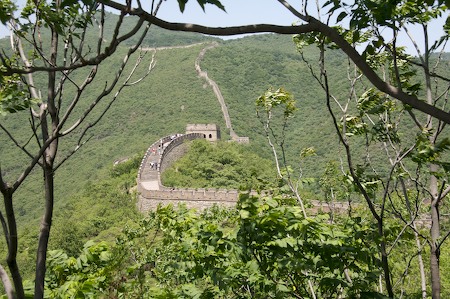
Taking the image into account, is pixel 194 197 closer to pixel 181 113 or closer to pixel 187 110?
pixel 181 113

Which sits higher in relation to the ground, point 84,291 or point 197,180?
point 84,291

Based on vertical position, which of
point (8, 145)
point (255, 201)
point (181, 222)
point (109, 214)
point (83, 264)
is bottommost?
point (8, 145)

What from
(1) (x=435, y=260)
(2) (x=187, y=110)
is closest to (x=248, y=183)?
(1) (x=435, y=260)

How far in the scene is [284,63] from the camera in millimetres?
68812

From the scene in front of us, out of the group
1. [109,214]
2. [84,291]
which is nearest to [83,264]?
[84,291]

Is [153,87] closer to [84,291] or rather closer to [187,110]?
[187,110]

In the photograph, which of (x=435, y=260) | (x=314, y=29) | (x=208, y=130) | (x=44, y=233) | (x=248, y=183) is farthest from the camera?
(x=208, y=130)

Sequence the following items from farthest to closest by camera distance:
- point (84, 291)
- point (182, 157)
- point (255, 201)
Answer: point (182, 157), point (255, 201), point (84, 291)

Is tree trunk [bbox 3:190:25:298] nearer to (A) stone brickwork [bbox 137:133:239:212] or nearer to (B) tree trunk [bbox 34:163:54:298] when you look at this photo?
(B) tree trunk [bbox 34:163:54:298]

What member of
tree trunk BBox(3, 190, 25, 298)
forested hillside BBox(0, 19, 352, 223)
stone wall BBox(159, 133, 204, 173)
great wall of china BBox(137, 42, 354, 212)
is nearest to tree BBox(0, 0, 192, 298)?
tree trunk BBox(3, 190, 25, 298)

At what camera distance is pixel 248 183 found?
3.64 meters

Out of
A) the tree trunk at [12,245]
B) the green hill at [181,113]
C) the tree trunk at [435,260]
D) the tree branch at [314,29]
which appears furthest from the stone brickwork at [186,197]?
the tree branch at [314,29]

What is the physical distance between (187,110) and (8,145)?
24.6 metres

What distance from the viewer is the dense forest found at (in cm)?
299
